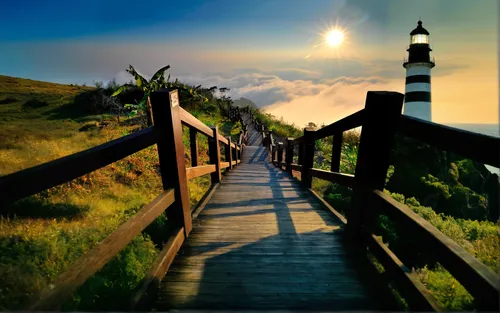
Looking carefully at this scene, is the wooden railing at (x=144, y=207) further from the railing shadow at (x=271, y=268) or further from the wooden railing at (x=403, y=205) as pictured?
the wooden railing at (x=403, y=205)

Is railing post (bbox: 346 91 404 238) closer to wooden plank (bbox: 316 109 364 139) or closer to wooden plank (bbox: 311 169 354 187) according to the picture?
wooden plank (bbox: 316 109 364 139)

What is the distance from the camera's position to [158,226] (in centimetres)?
529

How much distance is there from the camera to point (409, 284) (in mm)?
1803

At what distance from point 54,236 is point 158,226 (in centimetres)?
161

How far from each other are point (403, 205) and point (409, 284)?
1.87 ft

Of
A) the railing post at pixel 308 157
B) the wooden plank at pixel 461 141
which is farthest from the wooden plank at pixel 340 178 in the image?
the railing post at pixel 308 157

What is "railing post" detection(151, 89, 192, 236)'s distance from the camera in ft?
8.63

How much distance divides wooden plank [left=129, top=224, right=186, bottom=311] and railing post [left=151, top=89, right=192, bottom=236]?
0.23 meters

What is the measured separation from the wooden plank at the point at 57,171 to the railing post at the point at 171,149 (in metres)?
0.66

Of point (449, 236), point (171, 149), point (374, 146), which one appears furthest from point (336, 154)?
point (449, 236)

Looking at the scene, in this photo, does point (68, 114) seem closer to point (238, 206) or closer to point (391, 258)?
point (238, 206)

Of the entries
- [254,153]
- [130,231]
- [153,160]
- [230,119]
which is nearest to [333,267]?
[130,231]

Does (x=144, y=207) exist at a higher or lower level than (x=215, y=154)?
higher

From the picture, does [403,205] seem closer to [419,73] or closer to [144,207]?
[144,207]
